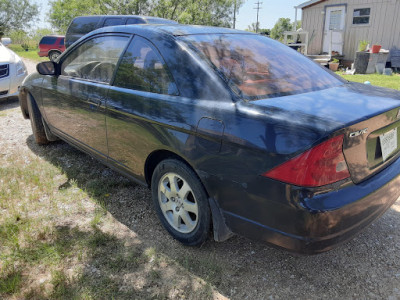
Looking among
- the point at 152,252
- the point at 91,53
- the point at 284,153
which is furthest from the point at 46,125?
the point at 284,153

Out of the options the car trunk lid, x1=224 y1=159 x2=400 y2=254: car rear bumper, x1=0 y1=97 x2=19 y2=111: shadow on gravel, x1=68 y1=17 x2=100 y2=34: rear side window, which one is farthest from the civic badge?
x1=68 y1=17 x2=100 y2=34: rear side window

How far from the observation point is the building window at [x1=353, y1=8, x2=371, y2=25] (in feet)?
47.5

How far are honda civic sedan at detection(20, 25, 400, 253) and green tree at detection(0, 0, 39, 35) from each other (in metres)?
48.9

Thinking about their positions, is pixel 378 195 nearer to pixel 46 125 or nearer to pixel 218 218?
pixel 218 218

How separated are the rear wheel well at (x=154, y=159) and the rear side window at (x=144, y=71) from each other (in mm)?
460

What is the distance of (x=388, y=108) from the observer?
6.75 ft

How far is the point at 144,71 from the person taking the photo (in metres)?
2.66

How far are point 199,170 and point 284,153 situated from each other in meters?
0.63

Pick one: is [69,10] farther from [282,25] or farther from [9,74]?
[282,25]

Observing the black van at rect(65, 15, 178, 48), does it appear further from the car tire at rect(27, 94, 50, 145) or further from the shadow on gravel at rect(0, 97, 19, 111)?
the car tire at rect(27, 94, 50, 145)

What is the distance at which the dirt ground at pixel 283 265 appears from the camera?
2158 mm

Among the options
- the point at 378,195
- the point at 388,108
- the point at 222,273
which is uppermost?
the point at 388,108

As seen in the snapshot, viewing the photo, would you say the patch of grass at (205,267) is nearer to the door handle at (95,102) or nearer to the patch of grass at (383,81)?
the door handle at (95,102)

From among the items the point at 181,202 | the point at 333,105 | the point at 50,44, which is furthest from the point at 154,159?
the point at 50,44
